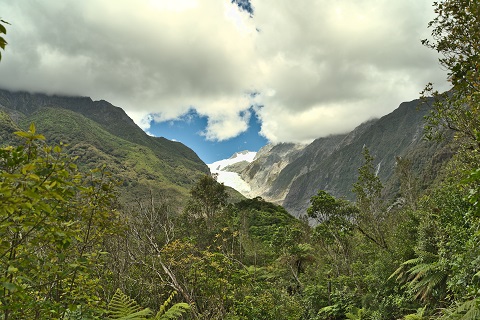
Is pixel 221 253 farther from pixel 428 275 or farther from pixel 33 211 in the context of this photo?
pixel 33 211

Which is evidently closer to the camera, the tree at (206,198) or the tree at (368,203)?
the tree at (368,203)

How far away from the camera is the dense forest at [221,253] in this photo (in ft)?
9.67

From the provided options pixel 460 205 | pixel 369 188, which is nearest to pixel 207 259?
pixel 460 205

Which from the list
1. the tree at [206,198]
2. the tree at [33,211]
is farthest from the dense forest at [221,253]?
the tree at [206,198]

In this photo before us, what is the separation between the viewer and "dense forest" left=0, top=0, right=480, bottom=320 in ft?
9.67

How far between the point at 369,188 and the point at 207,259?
17.8m

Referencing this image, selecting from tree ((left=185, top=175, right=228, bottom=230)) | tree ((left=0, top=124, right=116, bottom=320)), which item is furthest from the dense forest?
tree ((left=185, top=175, right=228, bottom=230))

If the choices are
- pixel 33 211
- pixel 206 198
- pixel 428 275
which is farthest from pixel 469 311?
pixel 206 198

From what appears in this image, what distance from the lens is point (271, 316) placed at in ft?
35.6

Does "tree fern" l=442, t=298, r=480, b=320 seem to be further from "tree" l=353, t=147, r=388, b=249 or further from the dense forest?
"tree" l=353, t=147, r=388, b=249

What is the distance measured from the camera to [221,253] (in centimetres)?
1387

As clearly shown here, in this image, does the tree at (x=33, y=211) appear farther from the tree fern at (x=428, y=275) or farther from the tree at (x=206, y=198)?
the tree at (x=206, y=198)

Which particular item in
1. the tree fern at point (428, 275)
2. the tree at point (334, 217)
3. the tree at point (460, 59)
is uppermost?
the tree at point (460, 59)

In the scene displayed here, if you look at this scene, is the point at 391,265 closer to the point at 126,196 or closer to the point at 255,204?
the point at 255,204
